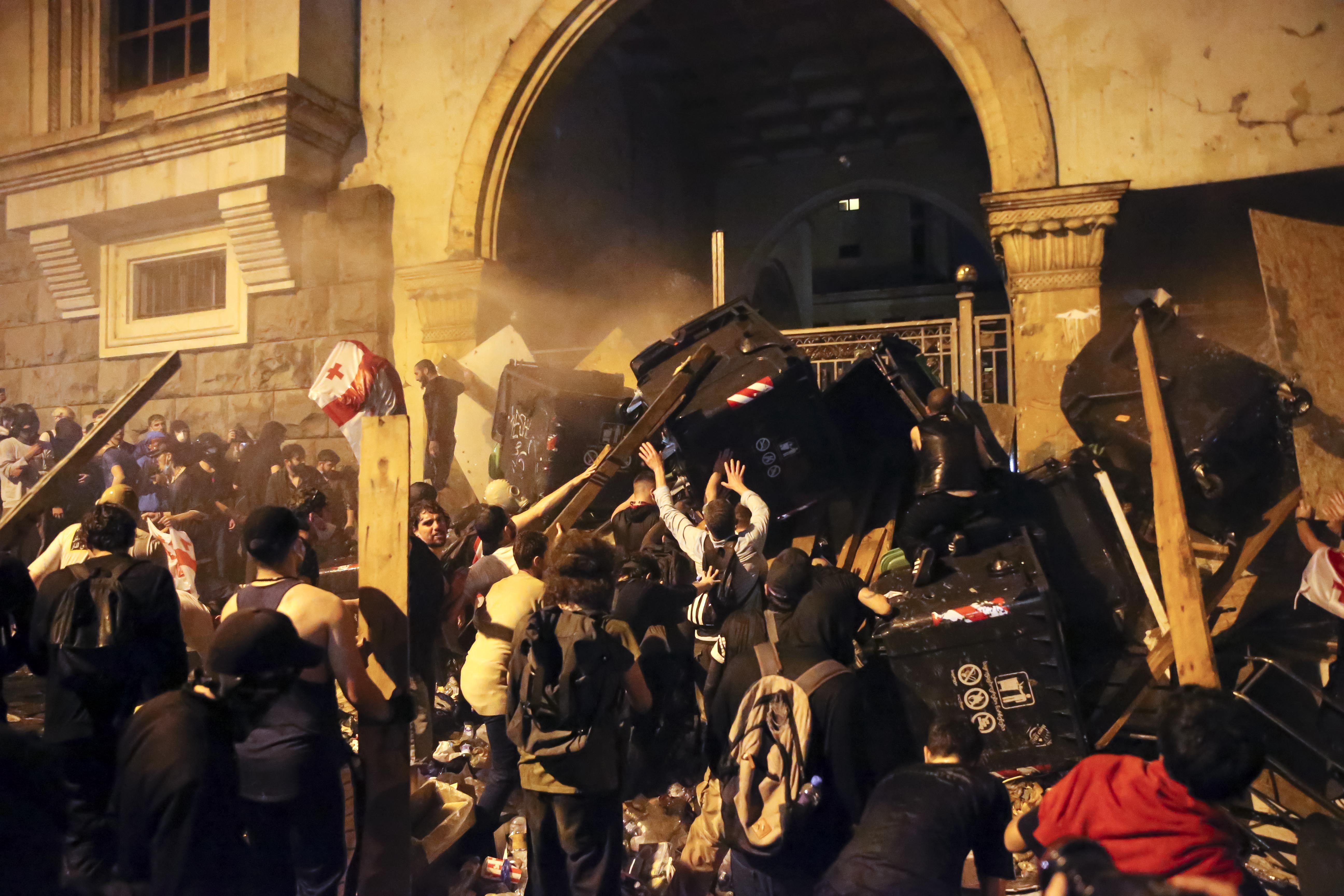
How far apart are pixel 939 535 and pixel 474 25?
24.7 ft

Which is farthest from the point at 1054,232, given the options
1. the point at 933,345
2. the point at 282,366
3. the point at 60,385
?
the point at 60,385

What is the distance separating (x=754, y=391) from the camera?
600 centimetres

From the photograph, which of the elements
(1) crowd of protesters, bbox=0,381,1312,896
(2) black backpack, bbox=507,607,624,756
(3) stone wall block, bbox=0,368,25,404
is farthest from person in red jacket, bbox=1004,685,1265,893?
(3) stone wall block, bbox=0,368,25,404

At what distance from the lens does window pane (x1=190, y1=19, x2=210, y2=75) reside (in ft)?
35.4

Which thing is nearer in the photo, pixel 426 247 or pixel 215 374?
pixel 426 247

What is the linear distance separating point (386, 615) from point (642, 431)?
306cm

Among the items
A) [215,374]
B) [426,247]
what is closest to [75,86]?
[215,374]

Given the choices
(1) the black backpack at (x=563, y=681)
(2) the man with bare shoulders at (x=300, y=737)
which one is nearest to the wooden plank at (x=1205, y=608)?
(1) the black backpack at (x=563, y=681)

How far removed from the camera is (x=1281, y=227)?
19.8 ft

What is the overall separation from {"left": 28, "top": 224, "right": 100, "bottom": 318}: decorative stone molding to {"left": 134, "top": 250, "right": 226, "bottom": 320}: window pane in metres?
0.63

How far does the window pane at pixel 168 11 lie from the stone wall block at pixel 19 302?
12.7 feet

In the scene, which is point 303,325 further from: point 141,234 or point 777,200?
point 777,200

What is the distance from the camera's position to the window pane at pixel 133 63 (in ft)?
36.6

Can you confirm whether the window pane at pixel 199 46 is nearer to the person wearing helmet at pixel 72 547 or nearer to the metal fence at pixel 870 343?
the metal fence at pixel 870 343
